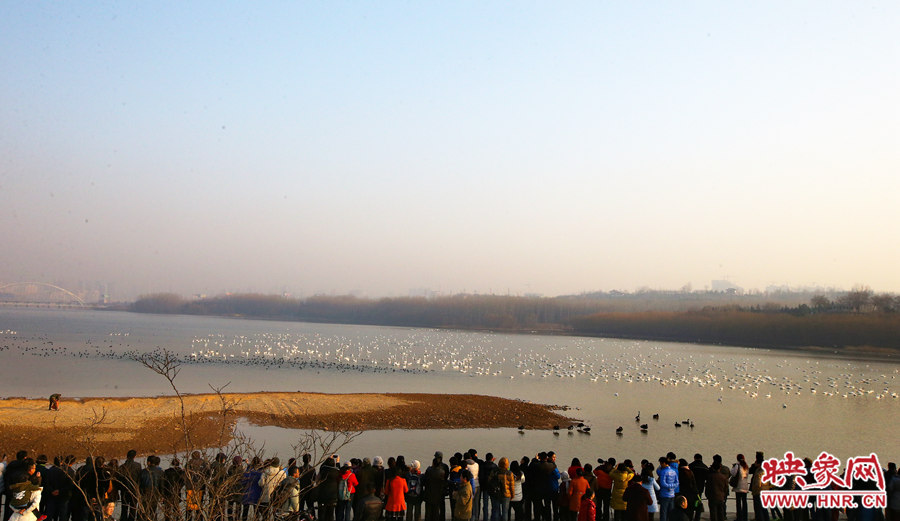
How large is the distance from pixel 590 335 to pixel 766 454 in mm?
103406

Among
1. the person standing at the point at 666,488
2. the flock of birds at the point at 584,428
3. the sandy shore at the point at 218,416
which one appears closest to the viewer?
the person standing at the point at 666,488

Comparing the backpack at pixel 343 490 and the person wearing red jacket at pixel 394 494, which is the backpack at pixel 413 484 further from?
the backpack at pixel 343 490

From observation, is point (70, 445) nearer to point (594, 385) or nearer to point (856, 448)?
point (856, 448)

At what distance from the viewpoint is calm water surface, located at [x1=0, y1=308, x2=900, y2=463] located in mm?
20344

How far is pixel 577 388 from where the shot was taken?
3606 centimetres

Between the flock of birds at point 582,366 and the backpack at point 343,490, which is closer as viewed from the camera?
the backpack at point 343,490

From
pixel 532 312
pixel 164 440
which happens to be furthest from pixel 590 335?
pixel 164 440

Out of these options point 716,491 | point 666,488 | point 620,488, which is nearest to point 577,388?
point 716,491

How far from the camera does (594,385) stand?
Result: 37.7 metres

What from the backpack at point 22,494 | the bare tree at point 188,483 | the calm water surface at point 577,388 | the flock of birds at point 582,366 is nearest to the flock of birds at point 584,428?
the calm water surface at point 577,388

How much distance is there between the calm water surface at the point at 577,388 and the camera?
20.3 m

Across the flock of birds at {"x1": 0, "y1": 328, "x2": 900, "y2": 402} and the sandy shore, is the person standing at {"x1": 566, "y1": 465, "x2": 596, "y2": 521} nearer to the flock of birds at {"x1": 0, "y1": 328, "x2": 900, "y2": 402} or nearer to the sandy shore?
the sandy shore

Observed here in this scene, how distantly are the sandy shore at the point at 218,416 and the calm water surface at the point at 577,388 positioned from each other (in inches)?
50.8

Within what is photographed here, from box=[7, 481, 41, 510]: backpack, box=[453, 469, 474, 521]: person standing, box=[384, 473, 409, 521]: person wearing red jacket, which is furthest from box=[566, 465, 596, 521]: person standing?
box=[7, 481, 41, 510]: backpack
